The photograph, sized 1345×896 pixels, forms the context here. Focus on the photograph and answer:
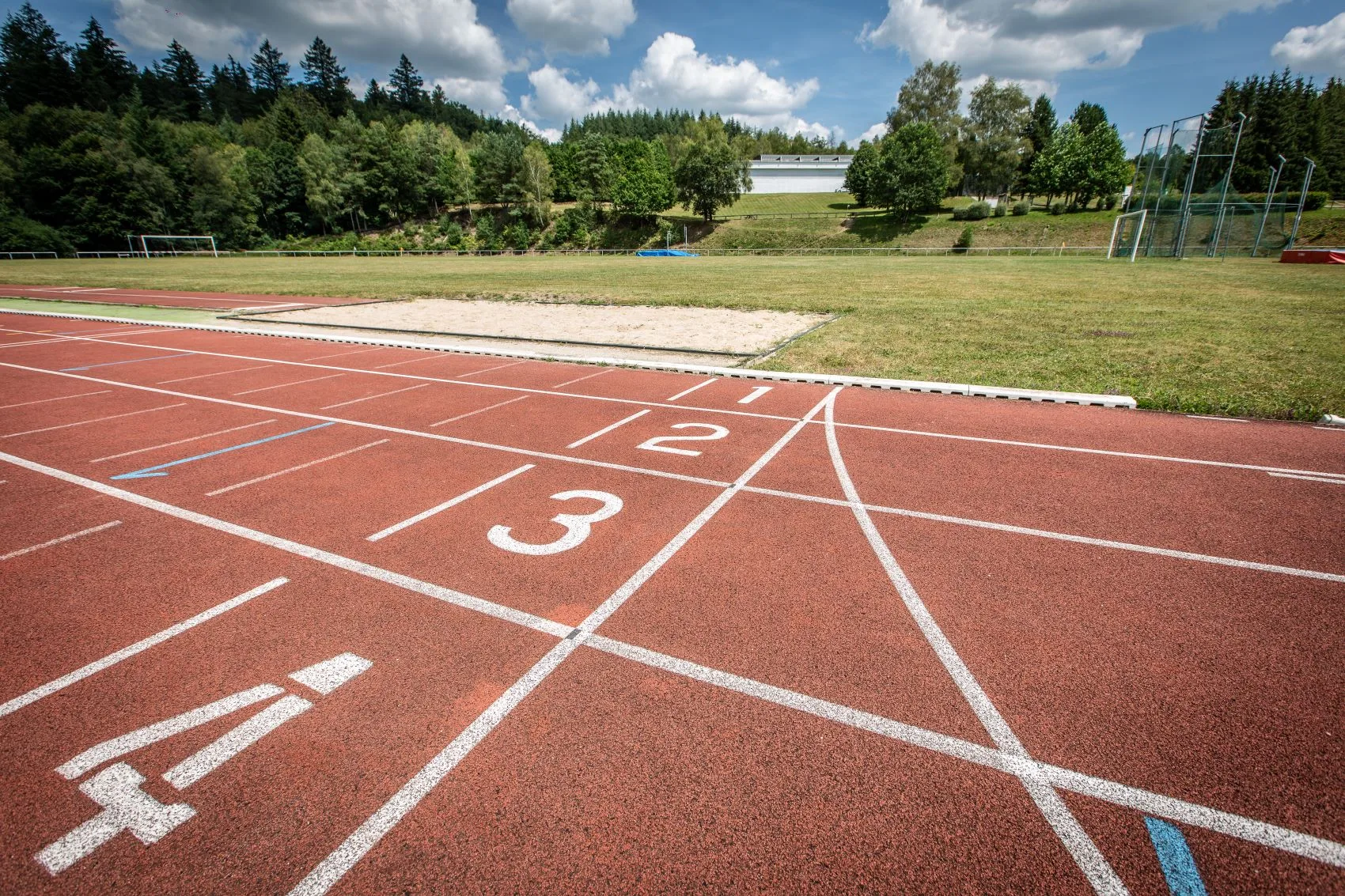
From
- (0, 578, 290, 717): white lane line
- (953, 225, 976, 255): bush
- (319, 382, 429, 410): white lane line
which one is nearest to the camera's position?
(0, 578, 290, 717): white lane line

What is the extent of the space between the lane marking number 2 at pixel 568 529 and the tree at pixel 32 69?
13886 centimetres

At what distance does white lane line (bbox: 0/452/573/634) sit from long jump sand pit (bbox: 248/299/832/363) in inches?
365

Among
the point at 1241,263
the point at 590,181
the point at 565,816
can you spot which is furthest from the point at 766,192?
the point at 565,816

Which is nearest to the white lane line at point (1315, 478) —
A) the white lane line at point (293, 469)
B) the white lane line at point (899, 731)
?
the white lane line at point (899, 731)

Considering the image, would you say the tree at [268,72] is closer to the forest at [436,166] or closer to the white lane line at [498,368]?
the forest at [436,166]

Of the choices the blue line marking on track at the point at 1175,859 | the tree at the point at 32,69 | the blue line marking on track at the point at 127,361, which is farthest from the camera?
the tree at the point at 32,69

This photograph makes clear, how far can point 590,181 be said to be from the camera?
294 ft

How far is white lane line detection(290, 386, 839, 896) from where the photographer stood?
274cm

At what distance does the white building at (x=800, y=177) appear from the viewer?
10394cm

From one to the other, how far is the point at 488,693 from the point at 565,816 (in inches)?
42.1

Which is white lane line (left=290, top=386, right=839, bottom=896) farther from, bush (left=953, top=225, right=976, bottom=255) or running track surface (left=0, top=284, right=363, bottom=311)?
bush (left=953, top=225, right=976, bottom=255)

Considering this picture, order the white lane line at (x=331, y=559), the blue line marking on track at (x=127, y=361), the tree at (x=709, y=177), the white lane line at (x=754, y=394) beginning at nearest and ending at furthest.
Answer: the white lane line at (x=331, y=559), the white lane line at (x=754, y=394), the blue line marking on track at (x=127, y=361), the tree at (x=709, y=177)

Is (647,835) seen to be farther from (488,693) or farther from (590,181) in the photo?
(590,181)

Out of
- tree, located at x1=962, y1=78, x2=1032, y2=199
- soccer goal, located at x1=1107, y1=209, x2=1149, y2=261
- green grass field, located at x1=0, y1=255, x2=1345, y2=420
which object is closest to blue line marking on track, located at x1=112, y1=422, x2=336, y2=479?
green grass field, located at x1=0, y1=255, x2=1345, y2=420
